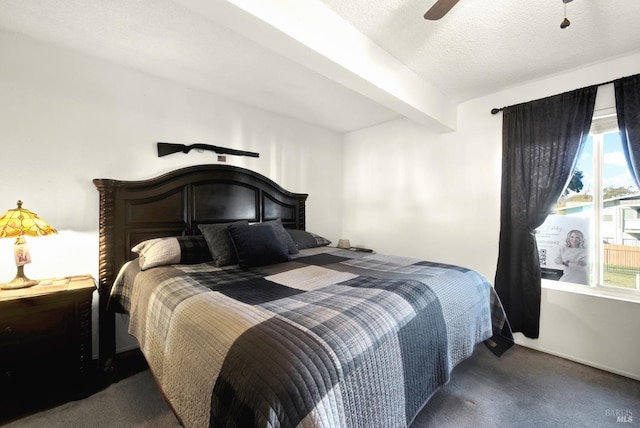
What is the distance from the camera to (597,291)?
2.26 meters

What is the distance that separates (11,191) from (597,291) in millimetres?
4559

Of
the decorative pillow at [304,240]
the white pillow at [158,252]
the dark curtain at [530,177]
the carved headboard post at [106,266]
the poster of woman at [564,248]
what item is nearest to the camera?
the white pillow at [158,252]

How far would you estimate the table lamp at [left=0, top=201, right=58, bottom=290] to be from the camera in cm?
163

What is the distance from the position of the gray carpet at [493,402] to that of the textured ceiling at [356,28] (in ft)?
7.33

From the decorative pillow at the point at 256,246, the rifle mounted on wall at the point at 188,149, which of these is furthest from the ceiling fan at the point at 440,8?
the rifle mounted on wall at the point at 188,149

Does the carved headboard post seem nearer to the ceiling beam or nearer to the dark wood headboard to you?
the dark wood headboard

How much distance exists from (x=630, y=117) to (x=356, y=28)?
84.6 inches

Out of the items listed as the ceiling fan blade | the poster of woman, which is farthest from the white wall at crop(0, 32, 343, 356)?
the poster of woman

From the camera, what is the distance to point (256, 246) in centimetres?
220

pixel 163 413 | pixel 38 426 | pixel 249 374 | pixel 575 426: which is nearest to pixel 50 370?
pixel 38 426

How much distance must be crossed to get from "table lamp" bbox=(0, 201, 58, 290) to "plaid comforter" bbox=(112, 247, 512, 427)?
0.58 m

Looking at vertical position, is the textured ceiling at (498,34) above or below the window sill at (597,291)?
above

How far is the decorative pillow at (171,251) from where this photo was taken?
6.60 feet

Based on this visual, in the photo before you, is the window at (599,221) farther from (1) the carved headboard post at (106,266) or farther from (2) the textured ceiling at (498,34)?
(1) the carved headboard post at (106,266)
